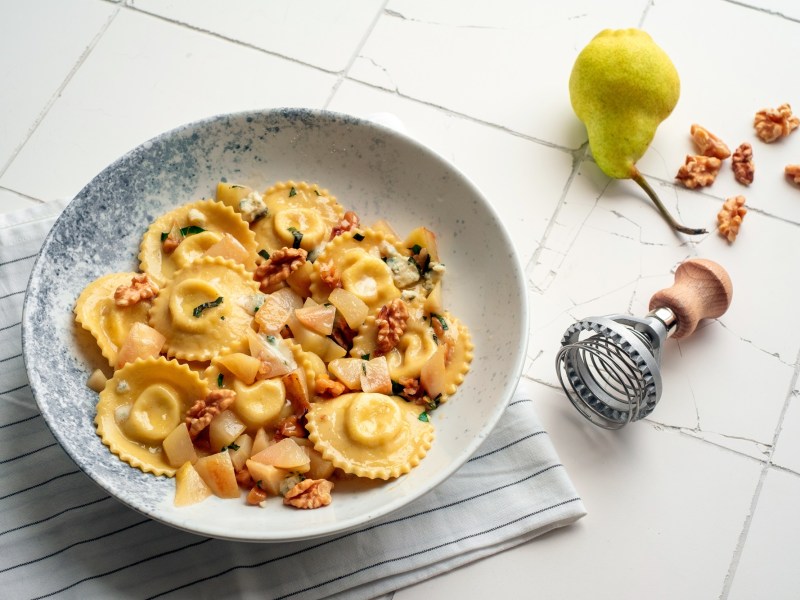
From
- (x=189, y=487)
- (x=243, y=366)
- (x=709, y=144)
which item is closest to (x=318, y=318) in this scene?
(x=243, y=366)

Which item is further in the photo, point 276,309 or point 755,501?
point 755,501

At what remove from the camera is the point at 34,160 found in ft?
11.8

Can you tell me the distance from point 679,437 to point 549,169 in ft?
4.27

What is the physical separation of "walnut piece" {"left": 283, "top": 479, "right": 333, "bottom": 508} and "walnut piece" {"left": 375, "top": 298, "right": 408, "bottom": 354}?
0.52m

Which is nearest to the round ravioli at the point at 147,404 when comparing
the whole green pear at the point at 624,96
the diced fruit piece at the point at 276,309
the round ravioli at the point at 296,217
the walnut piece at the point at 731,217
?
the diced fruit piece at the point at 276,309

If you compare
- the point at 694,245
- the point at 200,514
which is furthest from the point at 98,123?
the point at 694,245

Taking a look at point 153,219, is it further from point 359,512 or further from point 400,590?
point 400,590

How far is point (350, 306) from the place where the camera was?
2861 mm

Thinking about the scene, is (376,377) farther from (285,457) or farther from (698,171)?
(698,171)

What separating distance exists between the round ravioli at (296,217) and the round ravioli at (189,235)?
7 centimetres


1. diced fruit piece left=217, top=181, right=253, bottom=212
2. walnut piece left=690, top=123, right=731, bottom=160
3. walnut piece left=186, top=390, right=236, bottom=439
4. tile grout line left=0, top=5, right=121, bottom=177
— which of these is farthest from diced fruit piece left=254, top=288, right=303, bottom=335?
walnut piece left=690, top=123, right=731, bottom=160

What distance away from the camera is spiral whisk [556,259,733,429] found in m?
2.93

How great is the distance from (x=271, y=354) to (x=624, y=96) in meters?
1.84

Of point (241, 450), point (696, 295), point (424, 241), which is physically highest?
point (696, 295)
